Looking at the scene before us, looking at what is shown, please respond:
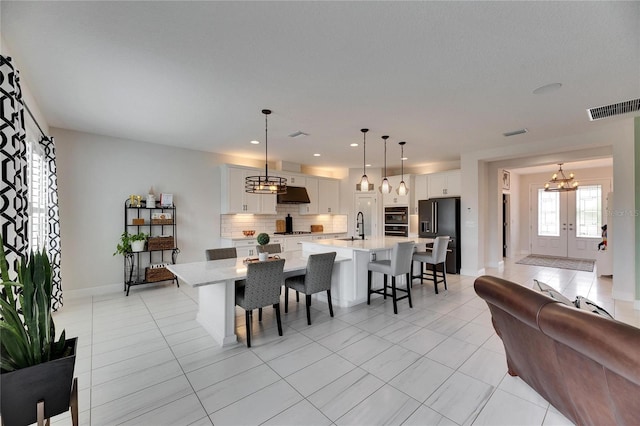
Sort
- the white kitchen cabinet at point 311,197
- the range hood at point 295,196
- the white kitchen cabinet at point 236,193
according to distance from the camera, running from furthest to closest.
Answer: the white kitchen cabinet at point 311,197 < the range hood at point 295,196 < the white kitchen cabinet at point 236,193

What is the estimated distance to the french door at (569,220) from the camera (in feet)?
25.9

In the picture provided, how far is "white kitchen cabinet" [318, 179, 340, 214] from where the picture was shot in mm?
7586

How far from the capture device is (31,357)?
137 cm

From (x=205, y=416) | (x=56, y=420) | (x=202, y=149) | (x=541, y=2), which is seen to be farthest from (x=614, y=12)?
(x=202, y=149)

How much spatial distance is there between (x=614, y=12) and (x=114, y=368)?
4.70m

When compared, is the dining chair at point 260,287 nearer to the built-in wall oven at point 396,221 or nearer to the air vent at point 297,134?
the air vent at point 297,134

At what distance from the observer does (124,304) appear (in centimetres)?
421

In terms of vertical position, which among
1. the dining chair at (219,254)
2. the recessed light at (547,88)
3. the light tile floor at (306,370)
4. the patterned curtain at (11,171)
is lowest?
the light tile floor at (306,370)

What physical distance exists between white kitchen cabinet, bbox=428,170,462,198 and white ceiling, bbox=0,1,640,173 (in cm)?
228

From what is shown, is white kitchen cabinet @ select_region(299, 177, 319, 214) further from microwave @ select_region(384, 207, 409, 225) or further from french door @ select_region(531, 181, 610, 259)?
french door @ select_region(531, 181, 610, 259)

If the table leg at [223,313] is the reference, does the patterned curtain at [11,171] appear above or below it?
above

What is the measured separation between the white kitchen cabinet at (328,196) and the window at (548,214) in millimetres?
6661

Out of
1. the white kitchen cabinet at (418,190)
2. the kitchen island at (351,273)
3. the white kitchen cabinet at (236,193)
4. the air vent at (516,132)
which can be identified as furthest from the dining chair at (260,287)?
the white kitchen cabinet at (418,190)

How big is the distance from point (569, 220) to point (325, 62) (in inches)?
381
